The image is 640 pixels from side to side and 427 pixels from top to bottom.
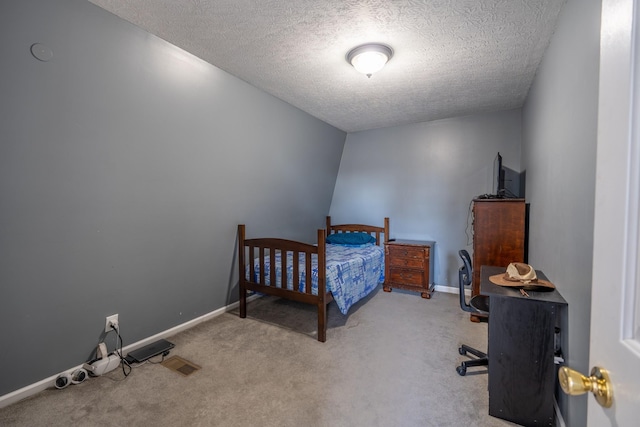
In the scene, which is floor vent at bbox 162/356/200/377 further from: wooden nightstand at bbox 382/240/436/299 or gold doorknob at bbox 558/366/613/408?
wooden nightstand at bbox 382/240/436/299

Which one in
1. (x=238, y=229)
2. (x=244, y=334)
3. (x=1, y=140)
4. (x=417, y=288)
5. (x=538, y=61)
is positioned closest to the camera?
(x=1, y=140)

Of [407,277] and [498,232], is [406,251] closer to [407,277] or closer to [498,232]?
[407,277]

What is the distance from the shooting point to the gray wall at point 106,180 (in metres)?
1.70

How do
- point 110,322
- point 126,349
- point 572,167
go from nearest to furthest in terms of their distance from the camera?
point 572,167 → point 110,322 → point 126,349

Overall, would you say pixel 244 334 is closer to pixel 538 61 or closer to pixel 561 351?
pixel 561 351

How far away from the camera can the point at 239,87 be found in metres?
2.79

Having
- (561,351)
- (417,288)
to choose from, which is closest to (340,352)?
(561,351)

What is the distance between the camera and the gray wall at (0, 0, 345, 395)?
1.70m

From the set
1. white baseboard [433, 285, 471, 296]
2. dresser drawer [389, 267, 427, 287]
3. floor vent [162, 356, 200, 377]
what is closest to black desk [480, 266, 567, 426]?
floor vent [162, 356, 200, 377]

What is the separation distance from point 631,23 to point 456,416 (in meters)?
1.98

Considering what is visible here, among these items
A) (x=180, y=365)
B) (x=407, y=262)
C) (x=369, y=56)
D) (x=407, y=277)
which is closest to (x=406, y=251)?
(x=407, y=262)

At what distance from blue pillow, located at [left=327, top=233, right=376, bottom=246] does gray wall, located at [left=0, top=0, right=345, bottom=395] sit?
168 centimetres

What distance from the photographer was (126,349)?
234 cm

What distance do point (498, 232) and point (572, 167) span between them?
1.56 meters
